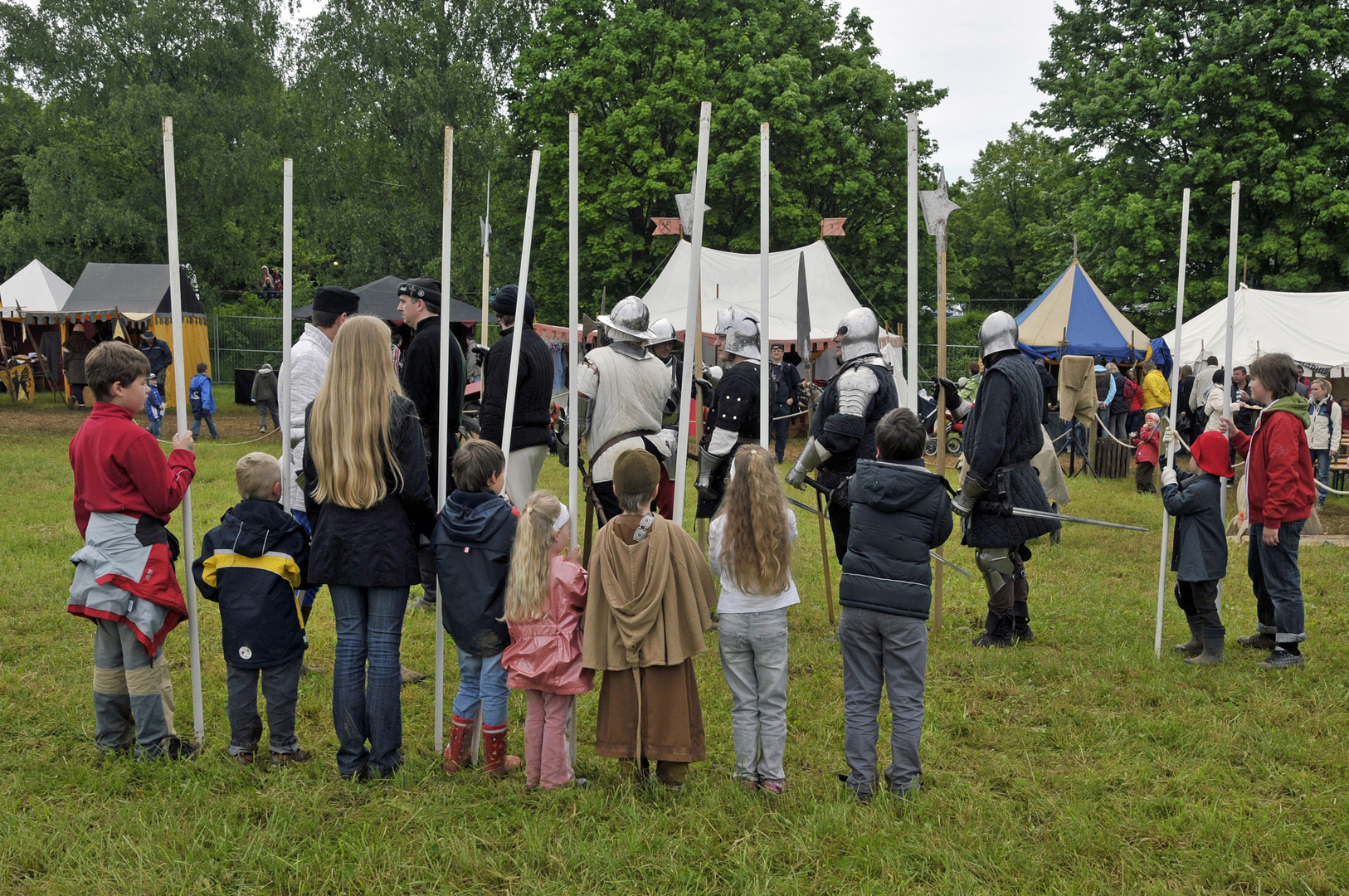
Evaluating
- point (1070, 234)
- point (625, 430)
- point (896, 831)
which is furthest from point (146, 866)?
point (1070, 234)

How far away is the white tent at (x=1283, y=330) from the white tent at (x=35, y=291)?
894 inches

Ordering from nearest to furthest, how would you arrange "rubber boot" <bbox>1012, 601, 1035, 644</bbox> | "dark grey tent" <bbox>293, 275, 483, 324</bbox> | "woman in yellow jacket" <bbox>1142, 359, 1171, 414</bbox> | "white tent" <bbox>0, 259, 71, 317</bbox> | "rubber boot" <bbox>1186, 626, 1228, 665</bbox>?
"rubber boot" <bbox>1186, 626, 1228, 665</bbox>
"rubber boot" <bbox>1012, 601, 1035, 644</bbox>
"woman in yellow jacket" <bbox>1142, 359, 1171, 414</bbox>
"dark grey tent" <bbox>293, 275, 483, 324</bbox>
"white tent" <bbox>0, 259, 71, 317</bbox>

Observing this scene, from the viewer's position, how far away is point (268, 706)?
4.01 m

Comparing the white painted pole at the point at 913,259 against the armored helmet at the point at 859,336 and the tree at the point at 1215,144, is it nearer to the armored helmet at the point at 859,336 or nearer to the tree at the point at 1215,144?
the armored helmet at the point at 859,336

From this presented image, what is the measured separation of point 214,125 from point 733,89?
13.0 metres

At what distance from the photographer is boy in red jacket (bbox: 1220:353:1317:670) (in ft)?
17.8

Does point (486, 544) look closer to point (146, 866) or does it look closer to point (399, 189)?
point (146, 866)

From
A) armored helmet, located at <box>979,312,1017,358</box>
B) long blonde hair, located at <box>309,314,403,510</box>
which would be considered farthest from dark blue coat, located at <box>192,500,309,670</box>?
armored helmet, located at <box>979,312,1017,358</box>

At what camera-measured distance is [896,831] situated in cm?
354

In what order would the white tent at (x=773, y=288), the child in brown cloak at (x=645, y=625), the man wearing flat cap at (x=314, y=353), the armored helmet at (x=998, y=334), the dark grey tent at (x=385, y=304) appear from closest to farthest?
the child in brown cloak at (x=645, y=625) < the man wearing flat cap at (x=314, y=353) < the armored helmet at (x=998, y=334) < the dark grey tent at (x=385, y=304) < the white tent at (x=773, y=288)

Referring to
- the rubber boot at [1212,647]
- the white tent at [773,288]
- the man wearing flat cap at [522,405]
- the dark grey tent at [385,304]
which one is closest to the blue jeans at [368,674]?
the man wearing flat cap at [522,405]

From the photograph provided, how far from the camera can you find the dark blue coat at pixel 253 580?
3879 millimetres

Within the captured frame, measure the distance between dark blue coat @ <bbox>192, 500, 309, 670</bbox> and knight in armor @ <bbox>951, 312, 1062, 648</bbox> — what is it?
11.6ft

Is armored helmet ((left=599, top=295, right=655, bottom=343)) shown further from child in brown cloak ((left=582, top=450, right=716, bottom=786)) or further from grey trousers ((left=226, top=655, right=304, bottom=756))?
grey trousers ((left=226, top=655, right=304, bottom=756))
